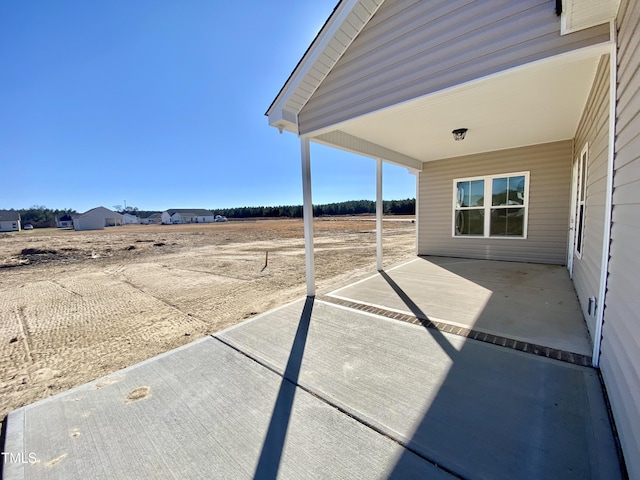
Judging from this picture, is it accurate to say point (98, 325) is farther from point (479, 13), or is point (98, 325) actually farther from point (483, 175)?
point (483, 175)

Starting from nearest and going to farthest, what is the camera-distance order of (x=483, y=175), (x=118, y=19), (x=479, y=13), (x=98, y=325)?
(x=479, y=13) → (x=98, y=325) → (x=118, y=19) → (x=483, y=175)

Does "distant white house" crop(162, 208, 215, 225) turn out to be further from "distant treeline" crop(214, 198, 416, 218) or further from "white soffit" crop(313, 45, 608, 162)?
"white soffit" crop(313, 45, 608, 162)

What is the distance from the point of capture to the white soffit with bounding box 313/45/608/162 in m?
2.76

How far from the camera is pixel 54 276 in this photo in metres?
7.91

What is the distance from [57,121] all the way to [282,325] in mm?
26168

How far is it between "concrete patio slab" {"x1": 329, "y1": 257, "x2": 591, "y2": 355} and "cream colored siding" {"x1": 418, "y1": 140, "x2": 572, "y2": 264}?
1.76 feet

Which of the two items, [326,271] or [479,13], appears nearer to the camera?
[479,13]

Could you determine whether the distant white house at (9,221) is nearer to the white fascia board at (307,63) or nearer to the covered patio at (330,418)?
the white fascia board at (307,63)

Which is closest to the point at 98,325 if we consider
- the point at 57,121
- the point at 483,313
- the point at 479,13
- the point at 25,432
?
the point at 25,432

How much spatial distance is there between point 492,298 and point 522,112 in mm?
2851

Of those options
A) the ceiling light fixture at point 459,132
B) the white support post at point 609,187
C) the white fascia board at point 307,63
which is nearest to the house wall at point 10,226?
the white fascia board at point 307,63

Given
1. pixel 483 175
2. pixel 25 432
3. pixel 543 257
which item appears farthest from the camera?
pixel 483 175

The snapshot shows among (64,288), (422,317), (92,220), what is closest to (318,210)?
(92,220)

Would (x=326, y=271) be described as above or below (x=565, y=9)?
below
